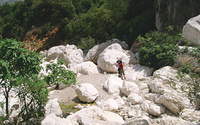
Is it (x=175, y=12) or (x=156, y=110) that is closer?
(x=156, y=110)

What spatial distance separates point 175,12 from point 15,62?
37.7ft

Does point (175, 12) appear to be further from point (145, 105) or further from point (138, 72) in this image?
point (145, 105)

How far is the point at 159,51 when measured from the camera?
35.0 feet

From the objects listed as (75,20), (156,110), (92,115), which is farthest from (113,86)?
(75,20)

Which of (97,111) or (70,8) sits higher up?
(70,8)

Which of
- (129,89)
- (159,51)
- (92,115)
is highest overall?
(159,51)

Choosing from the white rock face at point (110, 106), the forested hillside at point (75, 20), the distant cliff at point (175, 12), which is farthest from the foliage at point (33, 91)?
the forested hillside at point (75, 20)

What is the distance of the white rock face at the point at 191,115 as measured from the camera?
6.33 meters

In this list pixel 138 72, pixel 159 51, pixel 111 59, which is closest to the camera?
pixel 159 51

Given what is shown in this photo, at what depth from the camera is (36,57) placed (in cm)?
482

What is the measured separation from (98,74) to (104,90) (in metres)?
2.32

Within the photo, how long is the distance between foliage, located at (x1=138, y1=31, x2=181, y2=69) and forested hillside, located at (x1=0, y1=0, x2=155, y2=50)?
181 inches

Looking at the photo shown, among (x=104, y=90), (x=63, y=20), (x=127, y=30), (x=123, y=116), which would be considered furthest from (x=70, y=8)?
(x=123, y=116)

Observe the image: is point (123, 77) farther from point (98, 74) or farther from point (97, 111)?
point (97, 111)
